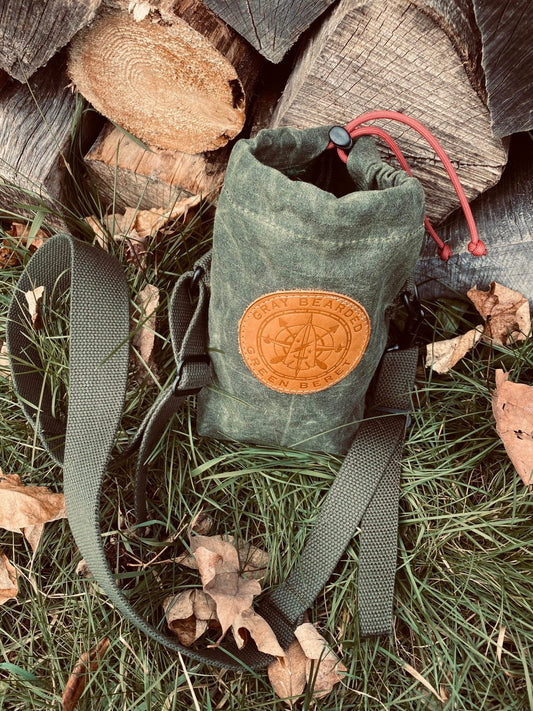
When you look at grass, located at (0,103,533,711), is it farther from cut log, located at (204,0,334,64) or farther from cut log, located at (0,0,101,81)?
cut log, located at (204,0,334,64)

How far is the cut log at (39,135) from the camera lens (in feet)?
5.67

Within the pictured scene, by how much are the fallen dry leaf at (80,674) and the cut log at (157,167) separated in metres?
1.15

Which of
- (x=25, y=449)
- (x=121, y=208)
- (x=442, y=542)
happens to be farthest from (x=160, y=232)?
(x=442, y=542)

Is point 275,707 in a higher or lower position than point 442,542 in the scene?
lower

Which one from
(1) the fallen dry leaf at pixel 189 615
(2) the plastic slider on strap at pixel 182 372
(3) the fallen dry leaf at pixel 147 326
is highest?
(2) the plastic slider on strap at pixel 182 372

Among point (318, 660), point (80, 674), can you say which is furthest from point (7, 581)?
point (318, 660)

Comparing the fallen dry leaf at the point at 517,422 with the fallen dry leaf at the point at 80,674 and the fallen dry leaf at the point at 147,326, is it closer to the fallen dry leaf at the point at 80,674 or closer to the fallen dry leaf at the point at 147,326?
the fallen dry leaf at the point at 147,326

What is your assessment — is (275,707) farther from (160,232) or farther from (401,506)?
(160,232)

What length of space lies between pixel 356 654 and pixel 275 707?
223 mm

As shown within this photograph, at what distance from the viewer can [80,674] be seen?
4.78 feet

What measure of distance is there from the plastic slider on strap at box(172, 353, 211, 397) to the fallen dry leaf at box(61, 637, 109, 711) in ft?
2.04

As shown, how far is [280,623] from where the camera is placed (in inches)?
60.5

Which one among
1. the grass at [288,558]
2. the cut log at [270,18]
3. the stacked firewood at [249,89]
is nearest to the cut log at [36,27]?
the stacked firewood at [249,89]

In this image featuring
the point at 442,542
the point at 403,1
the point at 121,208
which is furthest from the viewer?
the point at 121,208
